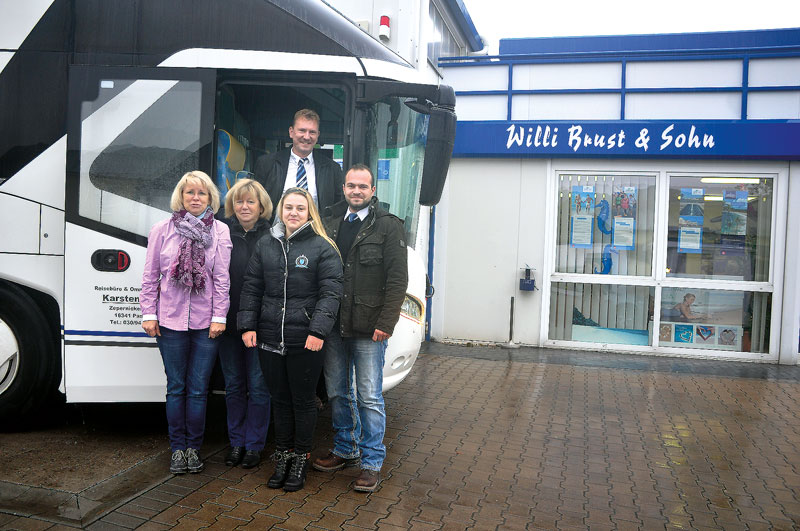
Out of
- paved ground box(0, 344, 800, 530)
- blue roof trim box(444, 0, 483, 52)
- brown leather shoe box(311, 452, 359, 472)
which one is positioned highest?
blue roof trim box(444, 0, 483, 52)

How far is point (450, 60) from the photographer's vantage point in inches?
409

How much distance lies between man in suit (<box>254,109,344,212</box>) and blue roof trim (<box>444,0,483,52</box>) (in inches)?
283

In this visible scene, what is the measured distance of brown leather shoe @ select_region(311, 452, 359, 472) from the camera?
4.53 metres

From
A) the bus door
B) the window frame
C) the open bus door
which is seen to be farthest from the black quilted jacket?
the window frame

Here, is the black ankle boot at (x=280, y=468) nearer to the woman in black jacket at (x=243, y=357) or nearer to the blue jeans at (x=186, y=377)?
the woman in black jacket at (x=243, y=357)

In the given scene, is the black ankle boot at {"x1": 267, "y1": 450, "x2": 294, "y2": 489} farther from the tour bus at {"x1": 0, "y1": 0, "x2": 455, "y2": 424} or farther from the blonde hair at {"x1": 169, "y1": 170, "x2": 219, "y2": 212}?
the blonde hair at {"x1": 169, "y1": 170, "x2": 219, "y2": 212}

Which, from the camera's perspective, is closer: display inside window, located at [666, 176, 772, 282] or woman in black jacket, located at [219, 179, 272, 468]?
woman in black jacket, located at [219, 179, 272, 468]

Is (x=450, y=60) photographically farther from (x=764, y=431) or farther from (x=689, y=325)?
(x=764, y=431)

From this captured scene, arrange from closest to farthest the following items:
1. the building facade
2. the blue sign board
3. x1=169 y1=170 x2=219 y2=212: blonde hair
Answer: x1=169 y1=170 x2=219 y2=212: blonde hair → the blue sign board → the building facade

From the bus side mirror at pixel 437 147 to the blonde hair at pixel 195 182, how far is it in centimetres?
135

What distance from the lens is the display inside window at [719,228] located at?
957 centimetres

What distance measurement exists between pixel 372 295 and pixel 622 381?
475cm

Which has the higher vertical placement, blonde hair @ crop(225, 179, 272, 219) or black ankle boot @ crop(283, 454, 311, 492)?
blonde hair @ crop(225, 179, 272, 219)

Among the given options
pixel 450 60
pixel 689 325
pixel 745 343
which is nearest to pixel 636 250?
pixel 689 325
